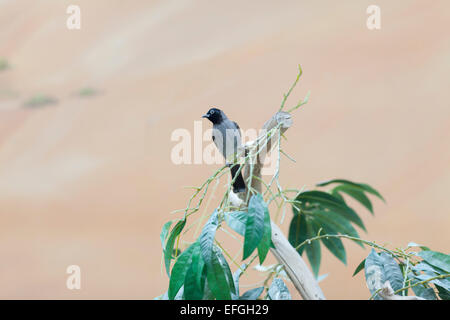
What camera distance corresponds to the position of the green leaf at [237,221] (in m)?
0.87

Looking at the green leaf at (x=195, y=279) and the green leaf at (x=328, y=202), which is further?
the green leaf at (x=328, y=202)

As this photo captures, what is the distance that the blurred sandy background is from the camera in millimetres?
3779

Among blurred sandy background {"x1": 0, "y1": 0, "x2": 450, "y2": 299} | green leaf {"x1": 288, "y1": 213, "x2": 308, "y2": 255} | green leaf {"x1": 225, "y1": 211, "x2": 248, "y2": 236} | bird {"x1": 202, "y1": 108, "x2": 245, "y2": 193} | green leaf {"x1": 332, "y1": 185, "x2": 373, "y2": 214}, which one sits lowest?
green leaf {"x1": 225, "y1": 211, "x2": 248, "y2": 236}

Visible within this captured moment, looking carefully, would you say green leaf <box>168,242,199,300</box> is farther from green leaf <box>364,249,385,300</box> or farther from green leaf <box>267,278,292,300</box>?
green leaf <box>364,249,385,300</box>

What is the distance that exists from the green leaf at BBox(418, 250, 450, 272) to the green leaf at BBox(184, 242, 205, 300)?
57cm

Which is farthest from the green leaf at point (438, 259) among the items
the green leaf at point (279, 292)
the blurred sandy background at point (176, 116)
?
the blurred sandy background at point (176, 116)

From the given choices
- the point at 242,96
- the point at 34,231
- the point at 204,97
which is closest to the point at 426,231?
the point at 242,96

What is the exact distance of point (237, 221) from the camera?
2.93ft

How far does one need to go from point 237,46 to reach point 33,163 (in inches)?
96.5

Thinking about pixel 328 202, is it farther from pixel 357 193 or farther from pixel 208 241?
pixel 208 241

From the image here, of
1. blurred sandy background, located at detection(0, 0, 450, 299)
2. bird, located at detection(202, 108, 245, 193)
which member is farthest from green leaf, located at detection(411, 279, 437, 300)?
blurred sandy background, located at detection(0, 0, 450, 299)

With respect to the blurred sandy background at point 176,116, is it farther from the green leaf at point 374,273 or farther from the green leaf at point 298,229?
the green leaf at point 374,273

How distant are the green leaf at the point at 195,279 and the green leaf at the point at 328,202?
65cm
